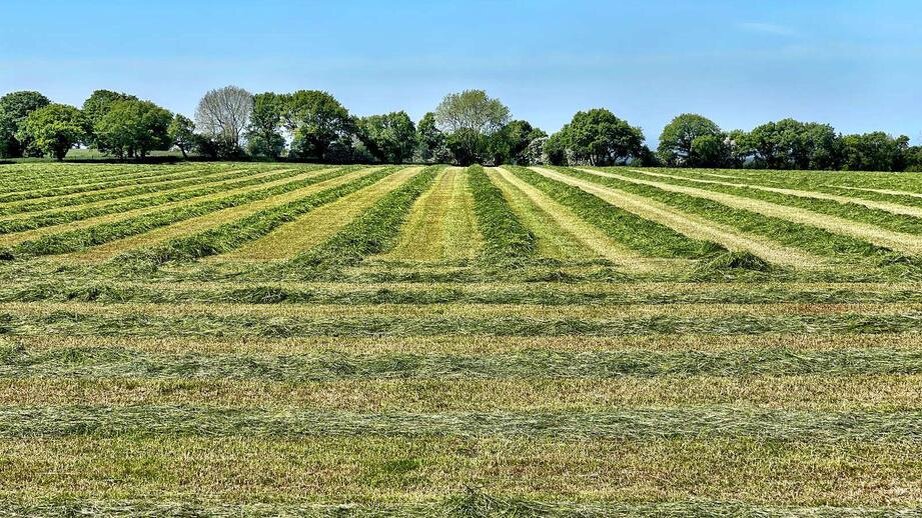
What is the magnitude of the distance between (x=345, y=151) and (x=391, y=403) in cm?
11690

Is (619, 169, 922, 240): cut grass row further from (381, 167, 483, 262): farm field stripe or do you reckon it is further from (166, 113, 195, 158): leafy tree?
(166, 113, 195, 158): leafy tree

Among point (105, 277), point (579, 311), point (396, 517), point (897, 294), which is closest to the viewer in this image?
point (396, 517)

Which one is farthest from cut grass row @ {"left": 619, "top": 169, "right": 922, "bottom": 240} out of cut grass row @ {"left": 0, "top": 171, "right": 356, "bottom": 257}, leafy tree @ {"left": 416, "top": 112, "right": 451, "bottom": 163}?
leafy tree @ {"left": 416, "top": 112, "right": 451, "bottom": 163}

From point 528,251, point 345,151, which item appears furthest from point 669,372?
point 345,151

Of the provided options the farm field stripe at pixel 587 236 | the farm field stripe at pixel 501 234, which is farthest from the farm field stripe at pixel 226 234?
the farm field stripe at pixel 587 236

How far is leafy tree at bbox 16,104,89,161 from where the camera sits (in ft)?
345

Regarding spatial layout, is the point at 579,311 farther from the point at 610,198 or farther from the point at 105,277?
the point at 610,198

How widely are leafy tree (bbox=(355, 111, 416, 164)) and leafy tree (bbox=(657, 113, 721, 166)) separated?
40.2 meters

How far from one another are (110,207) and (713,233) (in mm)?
25804

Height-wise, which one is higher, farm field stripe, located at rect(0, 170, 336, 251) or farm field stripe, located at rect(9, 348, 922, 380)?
farm field stripe, located at rect(0, 170, 336, 251)

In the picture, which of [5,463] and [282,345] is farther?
[282,345]

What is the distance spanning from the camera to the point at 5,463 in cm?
762

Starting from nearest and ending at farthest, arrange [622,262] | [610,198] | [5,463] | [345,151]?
[5,463] → [622,262] → [610,198] → [345,151]

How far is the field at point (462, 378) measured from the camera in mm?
7109
